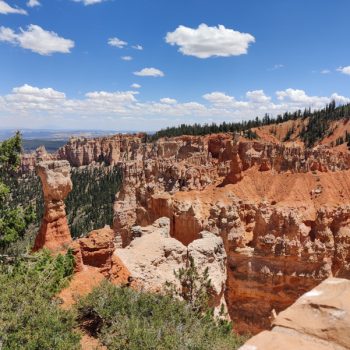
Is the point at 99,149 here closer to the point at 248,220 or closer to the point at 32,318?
the point at 248,220

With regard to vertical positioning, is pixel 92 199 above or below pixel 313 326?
below

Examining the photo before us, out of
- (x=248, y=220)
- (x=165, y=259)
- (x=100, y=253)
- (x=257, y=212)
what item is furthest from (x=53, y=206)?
(x=248, y=220)

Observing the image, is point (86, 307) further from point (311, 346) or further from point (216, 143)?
point (216, 143)

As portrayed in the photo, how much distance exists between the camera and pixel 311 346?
3.13m

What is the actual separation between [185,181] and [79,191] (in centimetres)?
7278

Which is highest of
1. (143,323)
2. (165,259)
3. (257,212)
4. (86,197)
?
(143,323)

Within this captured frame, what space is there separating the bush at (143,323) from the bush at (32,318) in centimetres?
126

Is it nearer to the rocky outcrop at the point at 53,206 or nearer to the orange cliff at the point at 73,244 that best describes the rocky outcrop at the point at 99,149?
the rocky outcrop at the point at 53,206

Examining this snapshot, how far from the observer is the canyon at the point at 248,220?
1003 inches

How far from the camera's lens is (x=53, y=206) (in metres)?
20.3

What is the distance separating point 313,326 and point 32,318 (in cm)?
928

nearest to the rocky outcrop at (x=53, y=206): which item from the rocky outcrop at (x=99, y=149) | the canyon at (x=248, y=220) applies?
the canyon at (x=248, y=220)

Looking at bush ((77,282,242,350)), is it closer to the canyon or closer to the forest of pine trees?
the canyon

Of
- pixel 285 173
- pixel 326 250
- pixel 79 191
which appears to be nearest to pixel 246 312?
pixel 326 250
